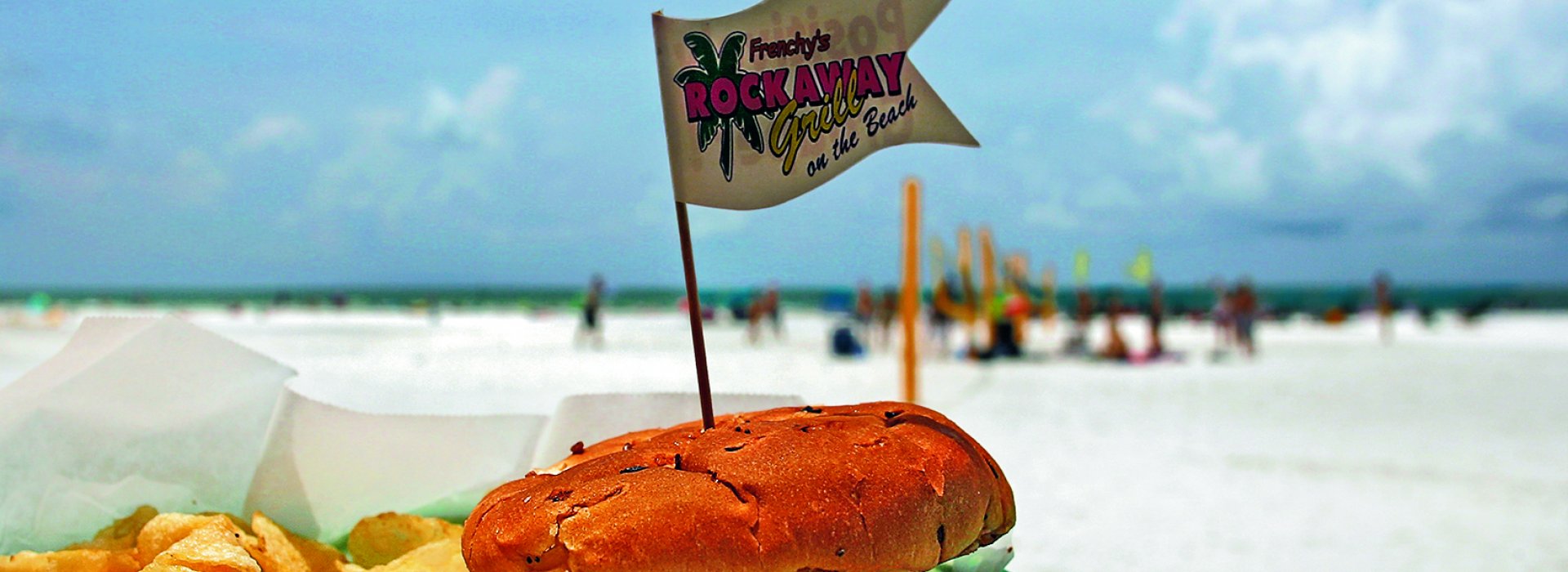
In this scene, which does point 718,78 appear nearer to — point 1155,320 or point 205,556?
point 205,556

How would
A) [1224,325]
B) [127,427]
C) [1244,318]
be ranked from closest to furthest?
1. [127,427]
2. [1244,318]
3. [1224,325]

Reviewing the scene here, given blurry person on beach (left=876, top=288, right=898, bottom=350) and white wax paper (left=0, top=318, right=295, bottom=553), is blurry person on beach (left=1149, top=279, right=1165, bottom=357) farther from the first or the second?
white wax paper (left=0, top=318, right=295, bottom=553)

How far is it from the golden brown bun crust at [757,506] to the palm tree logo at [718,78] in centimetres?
53

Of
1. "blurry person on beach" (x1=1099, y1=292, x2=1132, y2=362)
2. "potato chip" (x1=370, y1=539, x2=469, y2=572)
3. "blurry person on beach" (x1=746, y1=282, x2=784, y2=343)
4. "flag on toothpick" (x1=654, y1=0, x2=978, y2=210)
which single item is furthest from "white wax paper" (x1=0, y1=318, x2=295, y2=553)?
"blurry person on beach" (x1=746, y1=282, x2=784, y2=343)

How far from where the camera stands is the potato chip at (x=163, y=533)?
6.67 feet

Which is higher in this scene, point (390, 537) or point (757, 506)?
point (757, 506)

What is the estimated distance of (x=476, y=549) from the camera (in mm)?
1769

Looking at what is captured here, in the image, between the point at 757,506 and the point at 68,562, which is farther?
the point at 68,562

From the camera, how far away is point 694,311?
7.41ft

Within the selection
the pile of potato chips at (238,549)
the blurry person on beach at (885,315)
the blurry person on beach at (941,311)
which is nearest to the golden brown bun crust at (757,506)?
the pile of potato chips at (238,549)

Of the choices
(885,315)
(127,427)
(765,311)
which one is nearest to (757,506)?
(127,427)

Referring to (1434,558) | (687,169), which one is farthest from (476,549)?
(1434,558)

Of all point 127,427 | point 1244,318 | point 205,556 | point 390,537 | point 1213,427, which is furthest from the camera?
point 1244,318

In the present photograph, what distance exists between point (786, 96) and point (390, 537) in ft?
3.85
